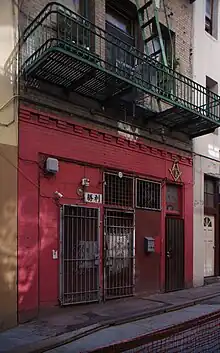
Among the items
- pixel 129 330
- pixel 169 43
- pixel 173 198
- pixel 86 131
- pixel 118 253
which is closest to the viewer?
pixel 129 330

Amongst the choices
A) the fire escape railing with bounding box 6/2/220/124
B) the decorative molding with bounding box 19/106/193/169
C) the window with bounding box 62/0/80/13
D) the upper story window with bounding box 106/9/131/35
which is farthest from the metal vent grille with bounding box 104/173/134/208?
the upper story window with bounding box 106/9/131/35

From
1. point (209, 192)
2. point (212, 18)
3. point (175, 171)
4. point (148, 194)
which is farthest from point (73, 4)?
point (209, 192)

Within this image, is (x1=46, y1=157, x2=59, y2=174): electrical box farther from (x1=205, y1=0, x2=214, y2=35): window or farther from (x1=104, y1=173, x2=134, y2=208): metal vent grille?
(x1=205, y1=0, x2=214, y2=35): window

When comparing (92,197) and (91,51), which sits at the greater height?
(91,51)

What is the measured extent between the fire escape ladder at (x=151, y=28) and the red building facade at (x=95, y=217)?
264 centimetres

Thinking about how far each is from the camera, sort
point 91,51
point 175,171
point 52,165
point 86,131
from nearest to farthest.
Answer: point 52,165
point 91,51
point 86,131
point 175,171

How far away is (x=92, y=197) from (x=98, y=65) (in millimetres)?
3105

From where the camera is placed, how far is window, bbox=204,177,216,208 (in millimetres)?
15875

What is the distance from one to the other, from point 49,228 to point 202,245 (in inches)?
273

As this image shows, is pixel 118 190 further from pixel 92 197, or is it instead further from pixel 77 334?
pixel 77 334

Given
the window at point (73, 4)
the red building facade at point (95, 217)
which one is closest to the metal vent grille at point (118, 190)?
the red building facade at point (95, 217)

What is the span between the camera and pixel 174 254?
13.5 meters

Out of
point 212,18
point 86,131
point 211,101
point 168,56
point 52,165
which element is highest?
point 212,18

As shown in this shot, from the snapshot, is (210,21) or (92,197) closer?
(92,197)
